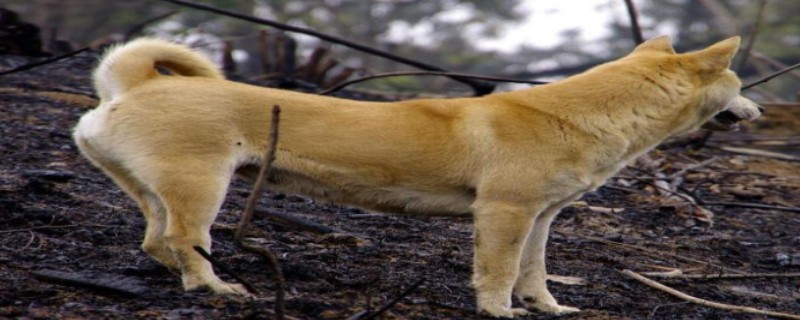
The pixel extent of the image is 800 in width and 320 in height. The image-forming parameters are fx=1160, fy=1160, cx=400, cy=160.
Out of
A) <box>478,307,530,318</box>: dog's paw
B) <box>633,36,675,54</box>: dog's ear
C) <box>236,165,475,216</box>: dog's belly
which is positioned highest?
<box>633,36,675,54</box>: dog's ear

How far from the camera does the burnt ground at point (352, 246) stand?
515cm

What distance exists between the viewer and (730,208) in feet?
29.5

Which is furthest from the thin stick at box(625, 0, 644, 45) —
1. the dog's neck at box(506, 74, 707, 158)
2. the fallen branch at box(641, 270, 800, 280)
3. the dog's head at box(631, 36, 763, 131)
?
the dog's neck at box(506, 74, 707, 158)

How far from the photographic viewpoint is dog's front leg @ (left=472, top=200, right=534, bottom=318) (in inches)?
209

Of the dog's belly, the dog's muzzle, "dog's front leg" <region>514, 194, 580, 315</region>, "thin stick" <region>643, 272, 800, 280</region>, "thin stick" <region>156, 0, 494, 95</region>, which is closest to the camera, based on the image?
the dog's belly

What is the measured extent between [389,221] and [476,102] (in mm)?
1883

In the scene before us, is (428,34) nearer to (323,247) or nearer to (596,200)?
(596,200)

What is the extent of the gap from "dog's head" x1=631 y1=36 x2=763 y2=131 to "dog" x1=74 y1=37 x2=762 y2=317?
0.03ft

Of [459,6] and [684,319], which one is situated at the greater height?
[459,6]

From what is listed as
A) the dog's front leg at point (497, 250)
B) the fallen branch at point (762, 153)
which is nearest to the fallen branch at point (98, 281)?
the dog's front leg at point (497, 250)

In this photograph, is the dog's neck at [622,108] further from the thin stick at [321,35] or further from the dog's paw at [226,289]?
the thin stick at [321,35]

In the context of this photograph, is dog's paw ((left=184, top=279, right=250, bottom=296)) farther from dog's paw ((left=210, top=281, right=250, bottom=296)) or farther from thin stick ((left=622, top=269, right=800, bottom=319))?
thin stick ((left=622, top=269, right=800, bottom=319))

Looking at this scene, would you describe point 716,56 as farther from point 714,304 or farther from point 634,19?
point 634,19

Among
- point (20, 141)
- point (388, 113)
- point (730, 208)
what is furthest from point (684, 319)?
point (20, 141)
